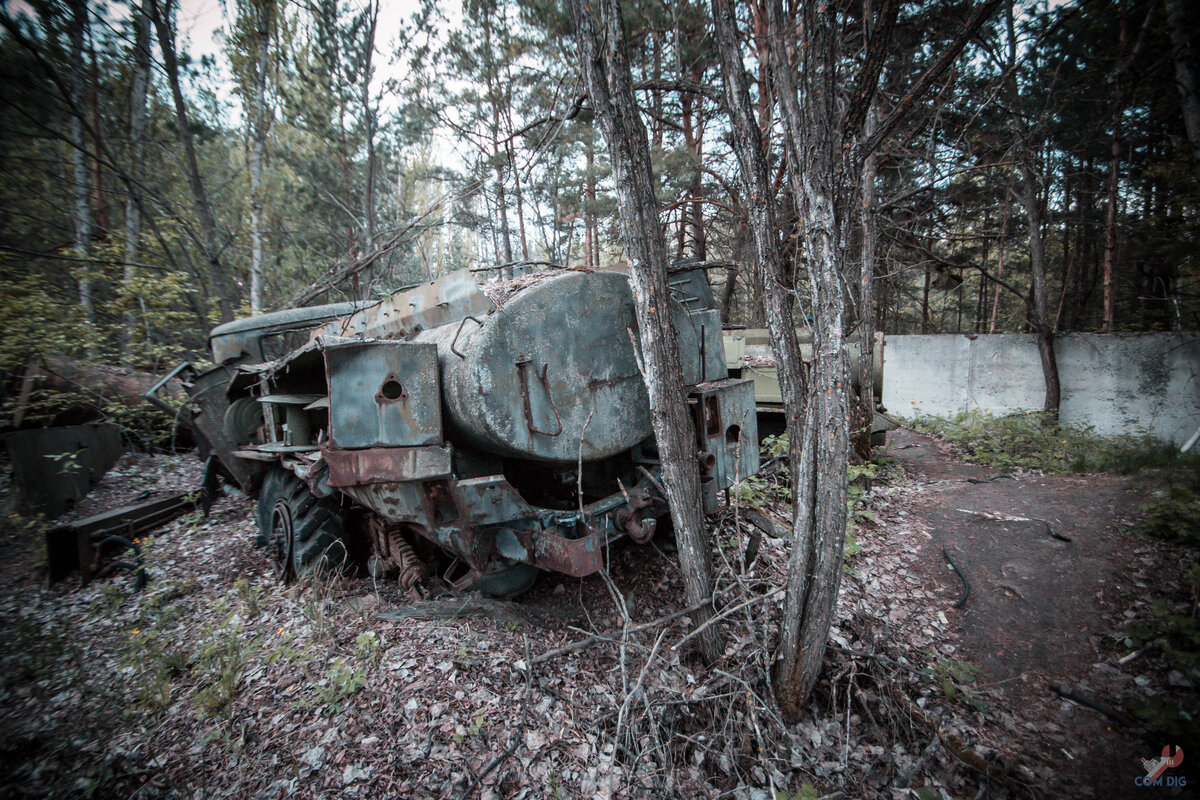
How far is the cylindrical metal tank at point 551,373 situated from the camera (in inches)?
112

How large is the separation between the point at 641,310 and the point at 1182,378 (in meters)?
10.0

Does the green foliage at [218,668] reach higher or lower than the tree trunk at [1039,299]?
lower

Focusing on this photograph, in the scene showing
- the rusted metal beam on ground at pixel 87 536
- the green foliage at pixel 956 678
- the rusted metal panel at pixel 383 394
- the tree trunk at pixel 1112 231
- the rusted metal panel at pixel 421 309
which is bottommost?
the green foliage at pixel 956 678

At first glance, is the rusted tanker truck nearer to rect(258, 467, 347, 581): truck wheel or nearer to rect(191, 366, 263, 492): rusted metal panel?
rect(258, 467, 347, 581): truck wheel

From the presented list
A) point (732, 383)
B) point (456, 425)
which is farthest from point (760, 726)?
point (456, 425)

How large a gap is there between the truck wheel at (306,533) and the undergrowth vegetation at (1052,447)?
7872 millimetres

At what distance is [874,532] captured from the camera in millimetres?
4973

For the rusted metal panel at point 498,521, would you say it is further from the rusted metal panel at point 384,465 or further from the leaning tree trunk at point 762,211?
the leaning tree trunk at point 762,211

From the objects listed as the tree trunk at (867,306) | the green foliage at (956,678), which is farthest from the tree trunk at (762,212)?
the tree trunk at (867,306)

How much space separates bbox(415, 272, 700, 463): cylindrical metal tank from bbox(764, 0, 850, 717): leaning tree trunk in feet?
3.69

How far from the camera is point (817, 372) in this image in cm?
246

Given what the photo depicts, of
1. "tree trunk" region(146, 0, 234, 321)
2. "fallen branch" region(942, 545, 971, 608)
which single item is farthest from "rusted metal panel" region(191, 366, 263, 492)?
"fallen branch" region(942, 545, 971, 608)

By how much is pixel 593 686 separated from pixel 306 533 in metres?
2.77

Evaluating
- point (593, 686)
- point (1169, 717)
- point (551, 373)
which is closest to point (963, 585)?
point (1169, 717)
